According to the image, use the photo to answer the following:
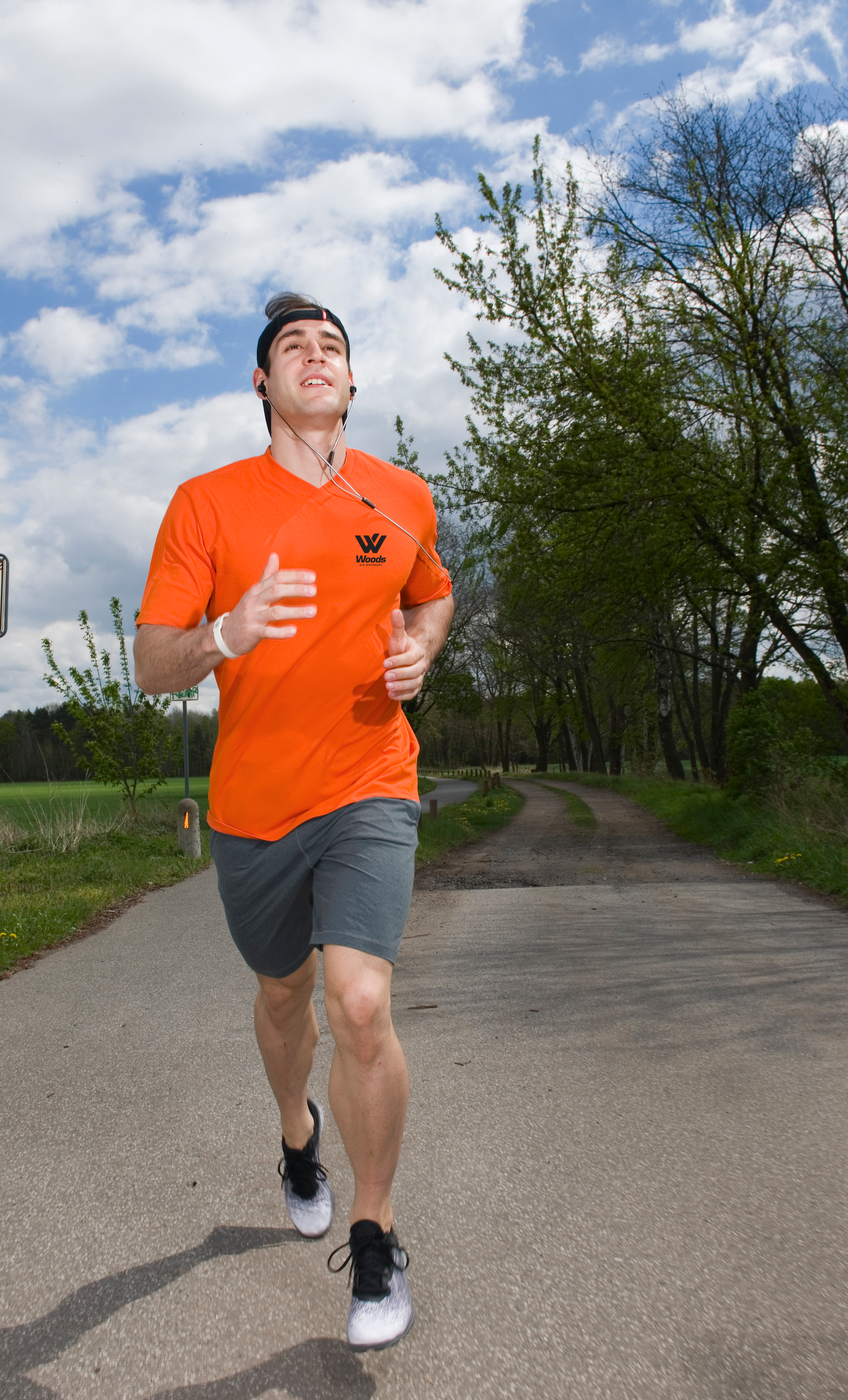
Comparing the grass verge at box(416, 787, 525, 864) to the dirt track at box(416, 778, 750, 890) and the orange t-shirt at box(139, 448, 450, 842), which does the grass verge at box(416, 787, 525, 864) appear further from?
the orange t-shirt at box(139, 448, 450, 842)

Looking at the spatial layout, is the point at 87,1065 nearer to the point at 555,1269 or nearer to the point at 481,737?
the point at 555,1269

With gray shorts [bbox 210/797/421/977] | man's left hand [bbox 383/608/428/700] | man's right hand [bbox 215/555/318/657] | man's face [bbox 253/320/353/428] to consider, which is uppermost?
man's face [bbox 253/320/353/428]

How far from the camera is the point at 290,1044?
112 inches

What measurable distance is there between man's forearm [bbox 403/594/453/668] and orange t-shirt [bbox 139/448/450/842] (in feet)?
0.62

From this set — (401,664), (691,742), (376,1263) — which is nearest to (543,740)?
(691,742)

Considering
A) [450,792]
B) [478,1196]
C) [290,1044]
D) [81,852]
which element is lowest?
[450,792]

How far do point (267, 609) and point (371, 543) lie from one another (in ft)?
1.61

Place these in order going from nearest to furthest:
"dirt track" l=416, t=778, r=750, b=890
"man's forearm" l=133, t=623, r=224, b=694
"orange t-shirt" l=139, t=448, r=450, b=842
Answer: "man's forearm" l=133, t=623, r=224, b=694
"orange t-shirt" l=139, t=448, r=450, b=842
"dirt track" l=416, t=778, r=750, b=890

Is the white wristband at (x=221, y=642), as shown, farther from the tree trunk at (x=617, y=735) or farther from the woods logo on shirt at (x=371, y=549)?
the tree trunk at (x=617, y=735)

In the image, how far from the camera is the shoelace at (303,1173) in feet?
9.23

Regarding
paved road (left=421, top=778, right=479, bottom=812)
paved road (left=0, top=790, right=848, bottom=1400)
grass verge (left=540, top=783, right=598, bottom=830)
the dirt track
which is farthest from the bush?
paved road (left=0, top=790, right=848, bottom=1400)

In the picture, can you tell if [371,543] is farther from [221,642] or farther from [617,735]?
[617,735]

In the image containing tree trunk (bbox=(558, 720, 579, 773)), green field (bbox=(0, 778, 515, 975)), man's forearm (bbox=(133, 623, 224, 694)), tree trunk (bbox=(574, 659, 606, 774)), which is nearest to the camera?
man's forearm (bbox=(133, 623, 224, 694))

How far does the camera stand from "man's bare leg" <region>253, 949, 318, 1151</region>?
2803mm
